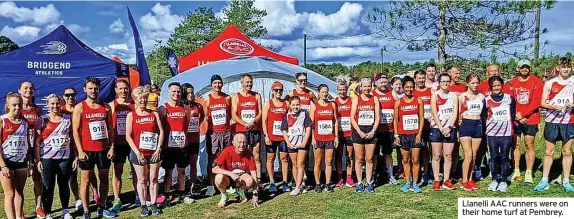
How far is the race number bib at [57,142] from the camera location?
4875 millimetres

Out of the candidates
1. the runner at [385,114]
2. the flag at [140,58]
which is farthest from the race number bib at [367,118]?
the flag at [140,58]

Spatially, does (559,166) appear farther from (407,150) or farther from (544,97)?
(407,150)

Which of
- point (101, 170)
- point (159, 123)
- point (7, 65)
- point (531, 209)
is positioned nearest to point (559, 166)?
point (531, 209)

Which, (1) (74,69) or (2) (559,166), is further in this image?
(1) (74,69)

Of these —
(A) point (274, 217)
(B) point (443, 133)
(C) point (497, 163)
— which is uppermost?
(B) point (443, 133)

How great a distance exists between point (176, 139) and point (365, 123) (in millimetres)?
2108

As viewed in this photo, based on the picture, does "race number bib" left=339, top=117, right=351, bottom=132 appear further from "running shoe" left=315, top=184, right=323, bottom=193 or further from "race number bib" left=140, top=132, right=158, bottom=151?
"race number bib" left=140, top=132, right=158, bottom=151

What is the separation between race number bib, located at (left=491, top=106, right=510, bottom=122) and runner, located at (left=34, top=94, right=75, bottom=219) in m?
4.44

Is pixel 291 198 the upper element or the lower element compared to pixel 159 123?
lower

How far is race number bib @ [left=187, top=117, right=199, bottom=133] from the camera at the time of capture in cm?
580

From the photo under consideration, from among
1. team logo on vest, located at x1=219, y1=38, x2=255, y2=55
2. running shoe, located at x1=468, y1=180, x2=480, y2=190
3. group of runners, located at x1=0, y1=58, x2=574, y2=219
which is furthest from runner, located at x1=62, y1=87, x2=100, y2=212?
team logo on vest, located at x1=219, y1=38, x2=255, y2=55

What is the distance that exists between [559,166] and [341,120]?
3.35 m

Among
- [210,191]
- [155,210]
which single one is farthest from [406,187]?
[155,210]

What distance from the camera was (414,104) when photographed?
5727mm
